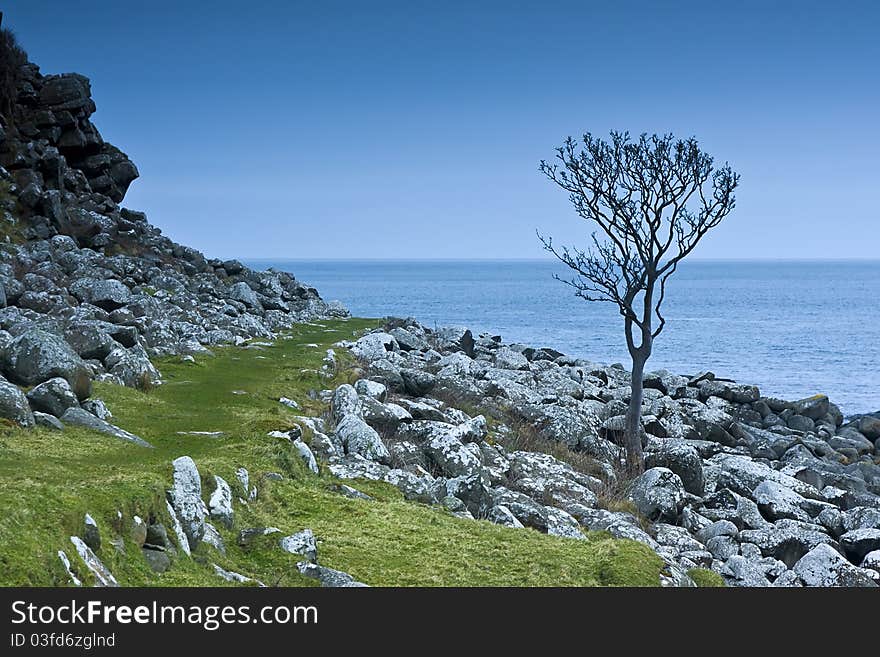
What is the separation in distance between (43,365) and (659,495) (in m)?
11.7

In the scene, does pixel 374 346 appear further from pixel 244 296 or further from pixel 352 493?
pixel 352 493

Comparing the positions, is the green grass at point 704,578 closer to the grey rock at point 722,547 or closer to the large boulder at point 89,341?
the grey rock at point 722,547

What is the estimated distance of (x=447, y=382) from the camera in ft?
79.1

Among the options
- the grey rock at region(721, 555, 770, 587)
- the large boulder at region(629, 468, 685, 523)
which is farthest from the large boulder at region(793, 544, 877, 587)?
the large boulder at region(629, 468, 685, 523)

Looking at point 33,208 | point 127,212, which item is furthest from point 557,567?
point 127,212

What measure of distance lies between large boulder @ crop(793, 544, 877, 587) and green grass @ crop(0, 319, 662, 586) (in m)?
4.86

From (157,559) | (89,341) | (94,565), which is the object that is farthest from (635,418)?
(94,565)

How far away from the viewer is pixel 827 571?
14398 mm

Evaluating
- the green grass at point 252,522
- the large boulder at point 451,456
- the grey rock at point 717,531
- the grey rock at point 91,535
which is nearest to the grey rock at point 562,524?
the green grass at point 252,522

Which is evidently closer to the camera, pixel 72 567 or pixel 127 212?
pixel 72 567

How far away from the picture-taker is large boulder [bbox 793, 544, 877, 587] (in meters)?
14.2

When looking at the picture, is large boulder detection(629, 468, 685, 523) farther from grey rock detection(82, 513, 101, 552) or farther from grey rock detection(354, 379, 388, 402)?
grey rock detection(82, 513, 101, 552)

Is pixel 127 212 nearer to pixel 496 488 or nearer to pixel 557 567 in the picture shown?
pixel 496 488
